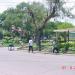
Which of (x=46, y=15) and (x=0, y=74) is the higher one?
(x=46, y=15)

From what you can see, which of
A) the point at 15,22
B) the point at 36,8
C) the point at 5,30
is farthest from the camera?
the point at 5,30

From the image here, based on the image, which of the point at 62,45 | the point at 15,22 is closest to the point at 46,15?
the point at 62,45

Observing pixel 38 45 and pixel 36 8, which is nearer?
pixel 38 45

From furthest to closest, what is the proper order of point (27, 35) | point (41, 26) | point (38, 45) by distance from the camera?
point (27, 35)
point (41, 26)
point (38, 45)

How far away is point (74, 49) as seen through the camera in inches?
1634

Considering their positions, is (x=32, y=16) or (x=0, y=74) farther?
(x=32, y=16)

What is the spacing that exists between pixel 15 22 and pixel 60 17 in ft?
99.3

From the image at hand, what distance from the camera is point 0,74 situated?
1639 cm

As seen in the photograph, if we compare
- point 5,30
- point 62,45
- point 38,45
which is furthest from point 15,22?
point 62,45

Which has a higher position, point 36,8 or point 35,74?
point 36,8

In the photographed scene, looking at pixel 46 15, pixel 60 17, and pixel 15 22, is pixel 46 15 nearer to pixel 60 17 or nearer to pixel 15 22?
pixel 60 17

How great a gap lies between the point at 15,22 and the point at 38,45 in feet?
116

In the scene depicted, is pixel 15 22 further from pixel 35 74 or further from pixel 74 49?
pixel 35 74

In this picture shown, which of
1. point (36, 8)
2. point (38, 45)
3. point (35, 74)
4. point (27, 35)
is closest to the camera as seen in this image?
point (35, 74)
